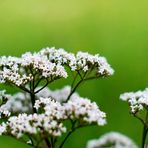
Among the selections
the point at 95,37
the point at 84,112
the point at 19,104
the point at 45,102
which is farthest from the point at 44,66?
the point at 95,37

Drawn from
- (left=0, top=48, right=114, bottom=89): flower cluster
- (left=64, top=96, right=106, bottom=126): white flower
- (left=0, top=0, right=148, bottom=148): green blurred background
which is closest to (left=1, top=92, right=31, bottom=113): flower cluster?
(left=0, top=48, right=114, bottom=89): flower cluster

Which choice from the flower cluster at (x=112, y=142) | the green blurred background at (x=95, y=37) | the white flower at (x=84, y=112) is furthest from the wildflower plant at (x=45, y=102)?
the green blurred background at (x=95, y=37)

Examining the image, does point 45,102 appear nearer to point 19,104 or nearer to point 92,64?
point 92,64

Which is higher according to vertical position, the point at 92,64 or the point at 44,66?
the point at 92,64

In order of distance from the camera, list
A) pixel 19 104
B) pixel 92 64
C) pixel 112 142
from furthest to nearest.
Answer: pixel 112 142
pixel 19 104
pixel 92 64

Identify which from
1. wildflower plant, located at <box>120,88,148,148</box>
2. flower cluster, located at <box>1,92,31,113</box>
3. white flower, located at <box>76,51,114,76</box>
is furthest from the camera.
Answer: flower cluster, located at <box>1,92,31,113</box>

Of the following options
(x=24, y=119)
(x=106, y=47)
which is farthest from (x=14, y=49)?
(x=24, y=119)

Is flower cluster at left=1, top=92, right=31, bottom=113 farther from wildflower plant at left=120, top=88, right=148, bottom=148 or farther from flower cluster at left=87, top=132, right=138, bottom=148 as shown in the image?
wildflower plant at left=120, top=88, right=148, bottom=148
